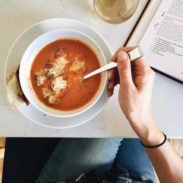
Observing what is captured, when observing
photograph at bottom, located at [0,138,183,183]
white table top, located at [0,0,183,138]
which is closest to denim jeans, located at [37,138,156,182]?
photograph at bottom, located at [0,138,183,183]

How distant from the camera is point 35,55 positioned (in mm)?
843

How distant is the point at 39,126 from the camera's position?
875 mm

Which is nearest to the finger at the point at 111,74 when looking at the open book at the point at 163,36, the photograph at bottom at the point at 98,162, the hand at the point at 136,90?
the hand at the point at 136,90

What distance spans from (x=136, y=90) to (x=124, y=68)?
2.5 inches

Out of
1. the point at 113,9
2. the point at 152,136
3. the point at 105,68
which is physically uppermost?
the point at 113,9

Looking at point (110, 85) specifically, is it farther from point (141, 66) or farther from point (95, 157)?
point (95, 157)

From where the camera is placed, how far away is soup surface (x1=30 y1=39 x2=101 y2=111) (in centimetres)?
85

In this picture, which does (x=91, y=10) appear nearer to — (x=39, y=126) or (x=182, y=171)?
(x=39, y=126)

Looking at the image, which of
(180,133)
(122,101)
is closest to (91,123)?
(122,101)

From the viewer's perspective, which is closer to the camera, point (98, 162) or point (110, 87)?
point (110, 87)

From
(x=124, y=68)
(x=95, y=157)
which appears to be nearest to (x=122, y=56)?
(x=124, y=68)

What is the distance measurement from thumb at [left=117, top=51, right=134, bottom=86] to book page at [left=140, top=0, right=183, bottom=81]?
145 mm

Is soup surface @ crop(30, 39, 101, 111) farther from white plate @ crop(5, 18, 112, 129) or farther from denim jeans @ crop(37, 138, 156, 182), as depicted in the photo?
denim jeans @ crop(37, 138, 156, 182)

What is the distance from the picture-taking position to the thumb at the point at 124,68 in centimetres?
77
